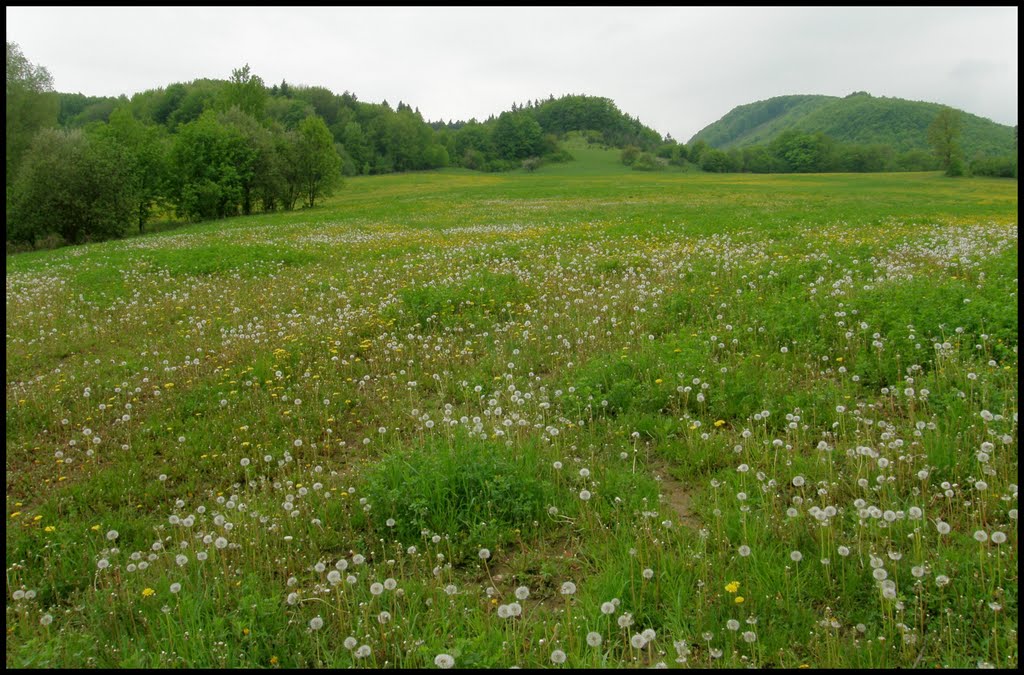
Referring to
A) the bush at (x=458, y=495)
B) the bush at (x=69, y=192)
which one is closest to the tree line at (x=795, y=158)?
the bush at (x=69, y=192)

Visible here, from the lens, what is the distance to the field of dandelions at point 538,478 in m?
3.13

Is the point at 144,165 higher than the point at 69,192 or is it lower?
higher

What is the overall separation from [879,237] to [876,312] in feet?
31.3

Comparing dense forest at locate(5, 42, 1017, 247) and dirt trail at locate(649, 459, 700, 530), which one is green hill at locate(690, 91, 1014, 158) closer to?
dense forest at locate(5, 42, 1017, 247)

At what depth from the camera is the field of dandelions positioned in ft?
10.3

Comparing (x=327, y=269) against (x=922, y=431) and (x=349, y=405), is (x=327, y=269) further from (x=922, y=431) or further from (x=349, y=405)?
(x=922, y=431)

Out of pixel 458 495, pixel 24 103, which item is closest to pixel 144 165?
pixel 24 103

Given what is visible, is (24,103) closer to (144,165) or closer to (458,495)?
(144,165)

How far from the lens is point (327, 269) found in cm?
1533

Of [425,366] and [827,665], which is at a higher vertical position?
[425,366]

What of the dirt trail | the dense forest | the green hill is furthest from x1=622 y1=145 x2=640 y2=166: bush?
the dirt trail

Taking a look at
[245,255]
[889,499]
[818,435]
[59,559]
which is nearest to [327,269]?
[245,255]

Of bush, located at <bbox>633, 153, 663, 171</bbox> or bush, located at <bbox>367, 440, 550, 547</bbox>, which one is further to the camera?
bush, located at <bbox>633, 153, 663, 171</bbox>

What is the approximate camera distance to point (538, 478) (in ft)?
15.4
